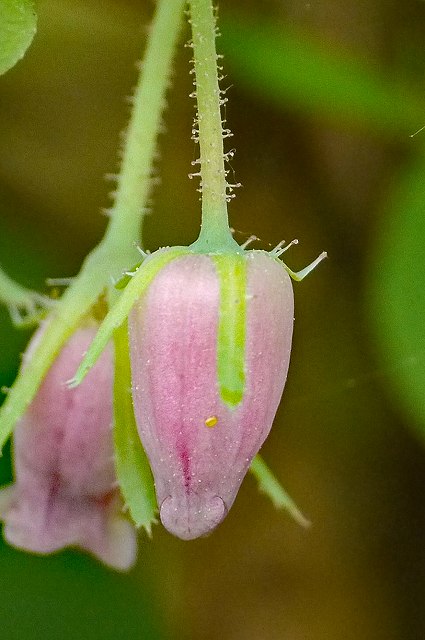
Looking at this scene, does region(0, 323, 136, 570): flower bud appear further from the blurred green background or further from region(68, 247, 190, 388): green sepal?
the blurred green background

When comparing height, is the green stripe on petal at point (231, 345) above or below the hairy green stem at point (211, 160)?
below

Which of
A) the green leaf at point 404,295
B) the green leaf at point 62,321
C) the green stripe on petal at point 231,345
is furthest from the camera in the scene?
the green leaf at point 404,295

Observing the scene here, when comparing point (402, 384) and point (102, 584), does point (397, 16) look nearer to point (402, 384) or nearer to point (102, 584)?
point (402, 384)

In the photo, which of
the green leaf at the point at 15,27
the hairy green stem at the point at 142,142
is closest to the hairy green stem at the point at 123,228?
the hairy green stem at the point at 142,142

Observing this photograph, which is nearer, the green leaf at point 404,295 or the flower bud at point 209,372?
the flower bud at point 209,372

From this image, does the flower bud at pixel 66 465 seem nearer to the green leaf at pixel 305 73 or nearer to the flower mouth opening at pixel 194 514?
the flower mouth opening at pixel 194 514

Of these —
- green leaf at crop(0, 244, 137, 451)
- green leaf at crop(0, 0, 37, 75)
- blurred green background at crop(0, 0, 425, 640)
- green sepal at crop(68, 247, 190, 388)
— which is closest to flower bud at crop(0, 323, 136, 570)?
green leaf at crop(0, 244, 137, 451)

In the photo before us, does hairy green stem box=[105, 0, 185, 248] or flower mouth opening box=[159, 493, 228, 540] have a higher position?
hairy green stem box=[105, 0, 185, 248]
